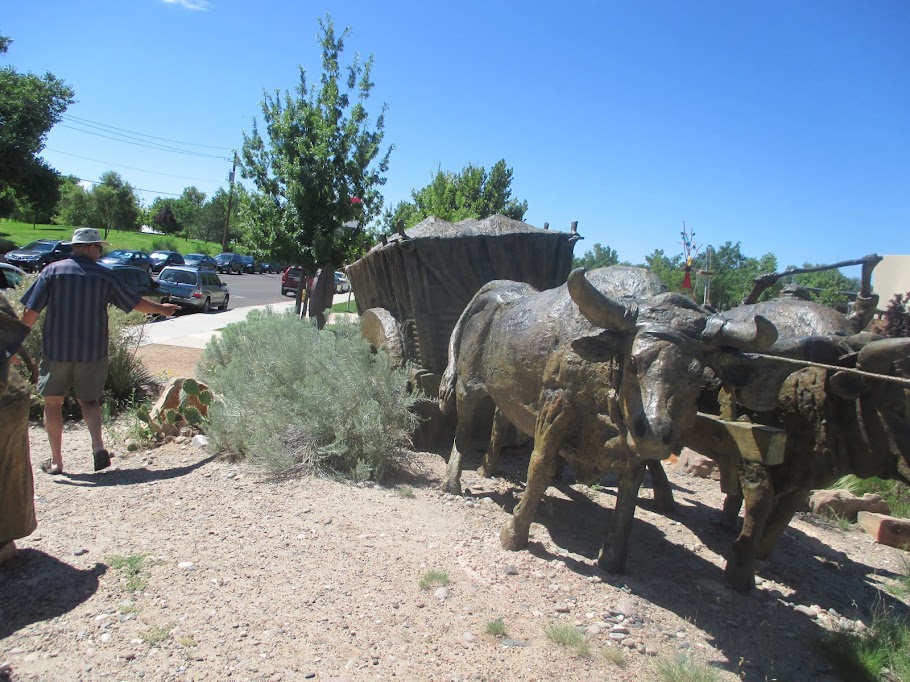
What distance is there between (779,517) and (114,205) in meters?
63.4

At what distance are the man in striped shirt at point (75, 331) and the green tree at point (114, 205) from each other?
52159mm

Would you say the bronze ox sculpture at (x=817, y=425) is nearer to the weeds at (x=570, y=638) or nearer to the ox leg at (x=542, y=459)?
the ox leg at (x=542, y=459)

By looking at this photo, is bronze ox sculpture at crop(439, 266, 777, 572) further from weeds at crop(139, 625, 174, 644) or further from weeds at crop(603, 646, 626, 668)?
weeds at crop(139, 625, 174, 644)

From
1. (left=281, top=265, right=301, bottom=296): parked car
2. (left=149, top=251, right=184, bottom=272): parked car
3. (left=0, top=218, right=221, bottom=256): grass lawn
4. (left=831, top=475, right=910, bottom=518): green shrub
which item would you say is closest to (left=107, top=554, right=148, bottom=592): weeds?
(left=831, top=475, right=910, bottom=518): green shrub

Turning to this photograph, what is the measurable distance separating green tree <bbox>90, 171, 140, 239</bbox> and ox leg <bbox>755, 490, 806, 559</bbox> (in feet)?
183

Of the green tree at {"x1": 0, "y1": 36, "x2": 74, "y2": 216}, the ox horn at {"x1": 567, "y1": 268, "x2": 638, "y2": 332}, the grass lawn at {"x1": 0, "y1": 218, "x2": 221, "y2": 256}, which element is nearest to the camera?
the ox horn at {"x1": 567, "y1": 268, "x2": 638, "y2": 332}

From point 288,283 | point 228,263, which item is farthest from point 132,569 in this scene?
point 228,263

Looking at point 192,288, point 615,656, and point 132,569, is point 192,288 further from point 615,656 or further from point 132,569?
point 615,656

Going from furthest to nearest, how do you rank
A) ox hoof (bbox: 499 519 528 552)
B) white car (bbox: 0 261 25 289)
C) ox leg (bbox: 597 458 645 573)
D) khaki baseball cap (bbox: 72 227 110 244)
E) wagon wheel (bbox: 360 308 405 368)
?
white car (bbox: 0 261 25 289), wagon wheel (bbox: 360 308 405 368), khaki baseball cap (bbox: 72 227 110 244), ox hoof (bbox: 499 519 528 552), ox leg (bbox: 597 458 645 573)

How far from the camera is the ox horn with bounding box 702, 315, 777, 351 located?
10.2ft

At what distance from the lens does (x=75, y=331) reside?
5.16 meters

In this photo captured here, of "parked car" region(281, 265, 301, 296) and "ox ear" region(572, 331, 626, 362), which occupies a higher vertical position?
"parked car" region(281, 265, 301, 296)

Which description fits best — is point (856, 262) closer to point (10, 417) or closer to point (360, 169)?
point (10, 417)

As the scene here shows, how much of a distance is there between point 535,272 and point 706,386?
259 centimetres
